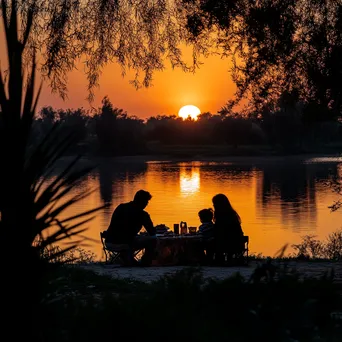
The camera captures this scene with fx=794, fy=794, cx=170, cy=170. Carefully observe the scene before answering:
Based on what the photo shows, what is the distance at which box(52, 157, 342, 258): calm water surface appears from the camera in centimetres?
3172

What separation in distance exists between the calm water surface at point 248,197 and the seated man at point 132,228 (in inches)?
95.4

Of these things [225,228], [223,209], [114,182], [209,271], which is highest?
[223,209]

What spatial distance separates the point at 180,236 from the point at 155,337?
8.00m

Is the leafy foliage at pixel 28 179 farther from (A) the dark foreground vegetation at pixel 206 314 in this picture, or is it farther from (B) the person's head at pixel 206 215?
(B) the person's head at pixel 206 215

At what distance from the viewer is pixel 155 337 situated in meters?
4.55

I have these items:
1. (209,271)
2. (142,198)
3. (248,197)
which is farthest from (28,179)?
(248,197)

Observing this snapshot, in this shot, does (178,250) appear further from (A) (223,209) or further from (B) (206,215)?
(A) (223,209)

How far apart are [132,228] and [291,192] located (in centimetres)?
3869

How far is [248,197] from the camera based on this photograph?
156ft

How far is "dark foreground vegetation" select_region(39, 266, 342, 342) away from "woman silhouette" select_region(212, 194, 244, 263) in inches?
228

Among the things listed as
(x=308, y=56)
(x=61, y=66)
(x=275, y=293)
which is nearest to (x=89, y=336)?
(x=275, y=293)

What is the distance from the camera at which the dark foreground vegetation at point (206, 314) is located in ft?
14.9

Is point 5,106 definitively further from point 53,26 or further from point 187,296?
point 53,26

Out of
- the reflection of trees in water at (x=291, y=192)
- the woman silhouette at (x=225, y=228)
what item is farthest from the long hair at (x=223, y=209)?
the reflection of trees in water at (x=291, y=192)
